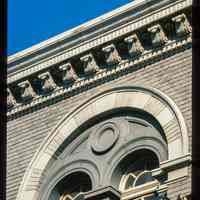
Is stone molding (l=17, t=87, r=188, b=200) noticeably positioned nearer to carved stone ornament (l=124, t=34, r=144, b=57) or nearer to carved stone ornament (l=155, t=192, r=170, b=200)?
carved stone ornament (l=124, t=34, r=144, b=57)

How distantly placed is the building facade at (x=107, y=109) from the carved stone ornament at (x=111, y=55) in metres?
0.02

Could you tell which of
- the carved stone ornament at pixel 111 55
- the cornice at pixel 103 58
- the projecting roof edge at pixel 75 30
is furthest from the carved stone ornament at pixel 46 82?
the carved stone ornament at pixel 111 55

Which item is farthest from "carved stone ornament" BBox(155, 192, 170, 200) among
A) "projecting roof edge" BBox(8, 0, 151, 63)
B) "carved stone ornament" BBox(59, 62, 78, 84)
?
"projecting roof edge" BBox(8, 0, 151, 63)

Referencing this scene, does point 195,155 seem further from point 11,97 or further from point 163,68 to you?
point 11,97

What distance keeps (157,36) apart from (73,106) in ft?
7.93

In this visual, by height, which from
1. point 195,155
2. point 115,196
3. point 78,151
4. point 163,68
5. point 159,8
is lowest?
point 195,155

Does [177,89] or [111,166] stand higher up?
[177,89]

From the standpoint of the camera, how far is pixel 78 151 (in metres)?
19.0

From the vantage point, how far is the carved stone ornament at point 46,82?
65.8ft

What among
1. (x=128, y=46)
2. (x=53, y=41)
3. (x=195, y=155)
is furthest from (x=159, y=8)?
(x=195, y=155)

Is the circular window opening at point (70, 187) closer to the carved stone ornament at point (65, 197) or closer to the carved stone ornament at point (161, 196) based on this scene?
the carved stone ornament at point (65, 197)

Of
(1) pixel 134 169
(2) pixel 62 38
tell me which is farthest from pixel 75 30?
(1) pixel 134 169

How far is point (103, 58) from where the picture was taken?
1955 centimetres

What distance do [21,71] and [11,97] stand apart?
64cm
